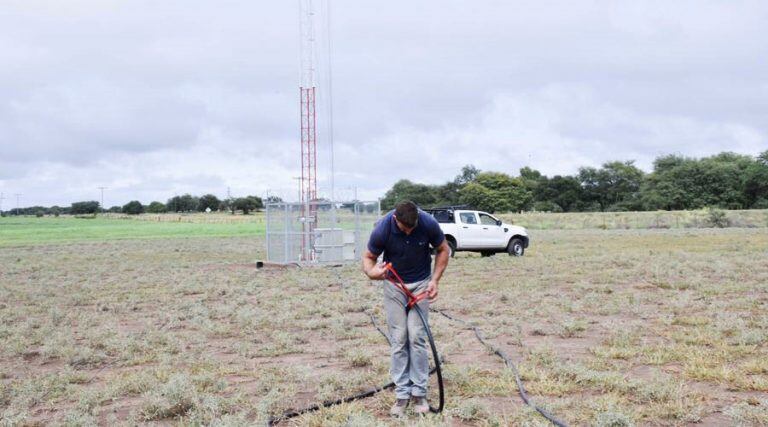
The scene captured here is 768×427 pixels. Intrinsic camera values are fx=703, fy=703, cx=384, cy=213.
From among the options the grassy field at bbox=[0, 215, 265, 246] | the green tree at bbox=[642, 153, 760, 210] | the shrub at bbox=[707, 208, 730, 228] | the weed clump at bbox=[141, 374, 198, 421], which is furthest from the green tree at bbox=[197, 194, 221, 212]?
the weed clump at bbox=[141, 374, 198, 421]

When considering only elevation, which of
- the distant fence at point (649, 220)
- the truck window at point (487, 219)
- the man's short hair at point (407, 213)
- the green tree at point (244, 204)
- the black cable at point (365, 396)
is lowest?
the black cable at point (365, 396)

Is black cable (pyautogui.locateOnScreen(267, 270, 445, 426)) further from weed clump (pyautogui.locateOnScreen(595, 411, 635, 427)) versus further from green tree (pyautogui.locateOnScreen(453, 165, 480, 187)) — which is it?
green tree (pyautogui.locateOnScreen(453, 165, 480, 187))

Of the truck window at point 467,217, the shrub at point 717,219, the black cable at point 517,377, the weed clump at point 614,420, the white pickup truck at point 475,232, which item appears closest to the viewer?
the weed clump at point 614,420

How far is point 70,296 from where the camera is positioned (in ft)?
52.0

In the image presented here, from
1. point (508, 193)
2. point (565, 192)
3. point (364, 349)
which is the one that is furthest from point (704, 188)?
point (364, 349)

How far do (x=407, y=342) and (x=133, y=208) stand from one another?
16263 centimetres

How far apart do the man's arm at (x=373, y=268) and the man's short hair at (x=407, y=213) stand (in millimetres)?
465

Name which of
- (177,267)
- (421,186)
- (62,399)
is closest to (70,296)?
(177,267)

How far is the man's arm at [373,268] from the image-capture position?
6044 mm

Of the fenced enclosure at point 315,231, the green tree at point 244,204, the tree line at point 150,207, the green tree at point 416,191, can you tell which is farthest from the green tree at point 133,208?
the fenced enclosure at point 315,231

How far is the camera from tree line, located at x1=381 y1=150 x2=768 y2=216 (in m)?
93.1

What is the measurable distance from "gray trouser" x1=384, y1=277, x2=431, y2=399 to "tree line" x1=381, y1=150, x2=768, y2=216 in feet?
311

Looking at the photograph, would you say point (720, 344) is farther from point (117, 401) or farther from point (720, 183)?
point (720, 183)

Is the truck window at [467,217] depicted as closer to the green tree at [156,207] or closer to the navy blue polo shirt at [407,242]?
the navy blue polo shirt at [407,242]
